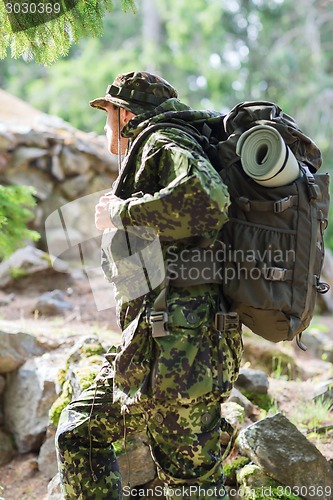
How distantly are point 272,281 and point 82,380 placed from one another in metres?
2.08

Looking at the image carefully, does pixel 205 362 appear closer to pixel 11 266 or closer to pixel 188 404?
pixel 188 404

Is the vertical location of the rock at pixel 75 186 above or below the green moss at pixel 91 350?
below

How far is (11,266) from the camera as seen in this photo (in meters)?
9.86

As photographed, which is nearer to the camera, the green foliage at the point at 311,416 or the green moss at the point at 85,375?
the green moss at the point at 85,375

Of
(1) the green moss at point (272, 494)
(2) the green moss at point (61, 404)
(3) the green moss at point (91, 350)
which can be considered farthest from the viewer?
(3) the green moss at point (91, 350)

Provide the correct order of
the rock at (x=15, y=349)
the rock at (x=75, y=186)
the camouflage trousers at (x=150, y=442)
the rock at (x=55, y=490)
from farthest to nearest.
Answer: the rock at (x=75, y=186) < the rock at (x=15, y=349) < the rock at (x=55, y=490) < the camouflage trousers at (x=150, y=442)

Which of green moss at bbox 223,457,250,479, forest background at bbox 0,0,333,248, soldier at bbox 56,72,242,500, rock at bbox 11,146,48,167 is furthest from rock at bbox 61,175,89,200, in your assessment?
soldier at bbox 56,72,242,500

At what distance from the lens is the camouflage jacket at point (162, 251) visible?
2.64m

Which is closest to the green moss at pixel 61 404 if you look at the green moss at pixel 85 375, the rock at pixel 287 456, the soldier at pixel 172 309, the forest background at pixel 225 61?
the green moss at pixel 85 375

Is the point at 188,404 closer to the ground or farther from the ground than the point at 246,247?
closer to the ground

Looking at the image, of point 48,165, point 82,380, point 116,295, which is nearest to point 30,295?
point 48,165

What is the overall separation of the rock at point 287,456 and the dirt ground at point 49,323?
14.0 inches

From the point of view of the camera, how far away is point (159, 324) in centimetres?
272

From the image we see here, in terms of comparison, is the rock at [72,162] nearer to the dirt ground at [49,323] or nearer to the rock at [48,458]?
the dirt ground at [49,323]
